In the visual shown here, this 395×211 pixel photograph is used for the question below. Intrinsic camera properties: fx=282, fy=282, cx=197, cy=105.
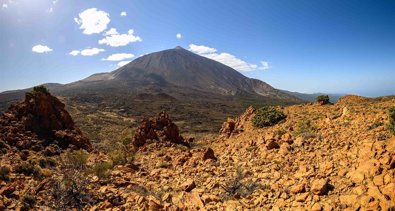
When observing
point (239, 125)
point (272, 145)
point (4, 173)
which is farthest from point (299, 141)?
point (4, 173)

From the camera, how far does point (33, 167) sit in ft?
30.2

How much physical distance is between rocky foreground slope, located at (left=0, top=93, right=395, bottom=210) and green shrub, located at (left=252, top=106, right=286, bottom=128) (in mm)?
4012

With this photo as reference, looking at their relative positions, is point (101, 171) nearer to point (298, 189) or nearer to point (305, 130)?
point (298, 189)

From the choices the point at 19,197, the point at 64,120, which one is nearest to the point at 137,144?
the point at 64,120

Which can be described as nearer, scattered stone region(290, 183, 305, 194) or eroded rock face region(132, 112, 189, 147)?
scattered stone region(290, 183, 305, 194)

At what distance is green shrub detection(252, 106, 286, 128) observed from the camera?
14898 millimetres

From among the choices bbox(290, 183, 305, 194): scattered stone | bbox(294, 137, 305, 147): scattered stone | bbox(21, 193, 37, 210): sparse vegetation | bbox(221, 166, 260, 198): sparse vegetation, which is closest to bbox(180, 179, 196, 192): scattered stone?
bbox(221, 166, 260, 198): sparse vegetation

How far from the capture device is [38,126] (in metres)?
13.9

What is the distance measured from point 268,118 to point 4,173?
11.8 meters

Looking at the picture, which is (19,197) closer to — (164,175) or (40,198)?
(40,198)

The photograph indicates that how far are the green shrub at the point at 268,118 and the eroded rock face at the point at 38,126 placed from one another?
30.1 feet

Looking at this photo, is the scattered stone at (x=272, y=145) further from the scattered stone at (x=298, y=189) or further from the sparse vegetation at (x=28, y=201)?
the sparse vegetation at (x=28, y=201)

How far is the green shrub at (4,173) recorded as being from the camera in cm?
808

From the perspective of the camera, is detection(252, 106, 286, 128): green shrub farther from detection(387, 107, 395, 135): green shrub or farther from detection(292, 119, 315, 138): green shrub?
detection(387, 107, 395, 135): green shrub
